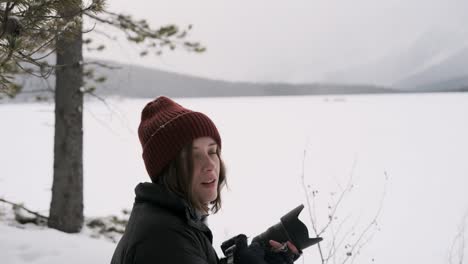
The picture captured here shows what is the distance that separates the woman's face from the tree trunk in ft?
14.9

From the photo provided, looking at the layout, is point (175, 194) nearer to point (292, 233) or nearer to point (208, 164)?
point (208, 164)

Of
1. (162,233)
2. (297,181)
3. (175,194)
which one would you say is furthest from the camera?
(297,181)

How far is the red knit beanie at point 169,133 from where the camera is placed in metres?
1.25

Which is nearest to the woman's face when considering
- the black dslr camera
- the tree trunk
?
the black dslr camera

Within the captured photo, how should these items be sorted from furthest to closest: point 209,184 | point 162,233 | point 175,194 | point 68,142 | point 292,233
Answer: point 68,142, point 292,233, point 209,184, point 175,194, point 162,233

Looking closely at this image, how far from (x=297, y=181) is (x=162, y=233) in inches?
415

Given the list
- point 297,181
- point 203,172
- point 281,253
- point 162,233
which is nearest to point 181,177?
point 203,172

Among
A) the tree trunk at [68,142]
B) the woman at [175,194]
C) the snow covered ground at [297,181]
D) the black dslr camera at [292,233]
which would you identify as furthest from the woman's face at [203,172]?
the tree trunk at [68,142]

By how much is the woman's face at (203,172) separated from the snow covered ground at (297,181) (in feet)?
8.79

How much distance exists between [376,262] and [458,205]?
3095 mm

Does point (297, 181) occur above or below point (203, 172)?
below

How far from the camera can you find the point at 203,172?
125 cm

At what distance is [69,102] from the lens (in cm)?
544

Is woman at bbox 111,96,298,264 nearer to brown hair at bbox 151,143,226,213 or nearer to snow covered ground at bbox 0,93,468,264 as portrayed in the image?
brown hair at bbox 151,143,226,213
